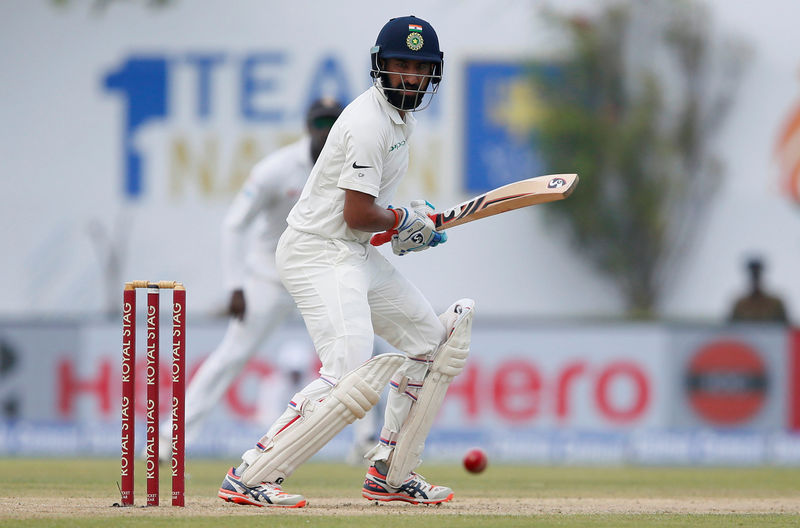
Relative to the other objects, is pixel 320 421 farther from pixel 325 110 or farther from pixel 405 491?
pixel 325 110

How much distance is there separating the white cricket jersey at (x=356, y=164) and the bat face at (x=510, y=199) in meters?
0.29

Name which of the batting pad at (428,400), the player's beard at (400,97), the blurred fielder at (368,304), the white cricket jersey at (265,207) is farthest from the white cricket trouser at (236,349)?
the player's beard at (400,97)

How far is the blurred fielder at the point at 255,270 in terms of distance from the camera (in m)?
8.01

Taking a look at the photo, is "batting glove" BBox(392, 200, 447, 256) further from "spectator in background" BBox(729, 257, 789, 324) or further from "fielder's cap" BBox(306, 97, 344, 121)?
"spectator in background" BBox(729, 257, 789, 324)

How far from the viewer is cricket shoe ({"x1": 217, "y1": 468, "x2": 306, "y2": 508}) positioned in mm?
5430

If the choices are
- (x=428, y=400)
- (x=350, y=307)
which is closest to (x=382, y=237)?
(x=350, y=307)

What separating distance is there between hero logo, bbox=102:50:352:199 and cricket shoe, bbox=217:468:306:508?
66.4 ft

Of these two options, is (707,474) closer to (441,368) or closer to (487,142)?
(441,368)

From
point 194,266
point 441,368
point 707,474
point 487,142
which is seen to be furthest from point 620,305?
point 441,368

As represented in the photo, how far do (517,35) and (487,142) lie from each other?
7.19ft

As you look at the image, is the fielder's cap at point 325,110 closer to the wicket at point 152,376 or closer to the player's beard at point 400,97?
the player's beard at point 400,97

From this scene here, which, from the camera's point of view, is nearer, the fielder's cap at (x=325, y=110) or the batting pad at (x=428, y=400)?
the batting pad at (x=428, y=400)

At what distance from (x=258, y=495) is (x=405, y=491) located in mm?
711

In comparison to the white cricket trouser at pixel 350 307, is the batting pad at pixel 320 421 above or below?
below
